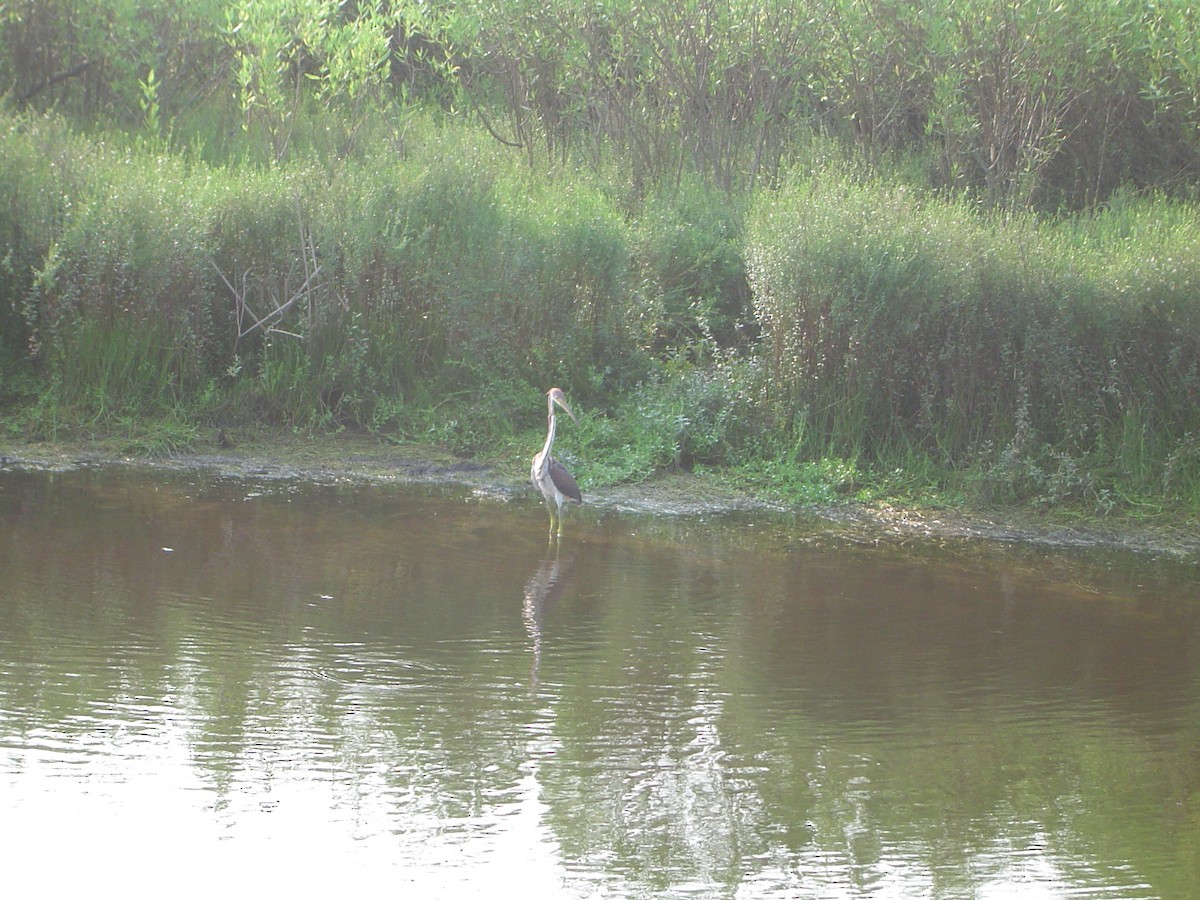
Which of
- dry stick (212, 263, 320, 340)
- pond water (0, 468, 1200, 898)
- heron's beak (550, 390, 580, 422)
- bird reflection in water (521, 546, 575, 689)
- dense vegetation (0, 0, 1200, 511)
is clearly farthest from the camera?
dry stick (212, 263, 320, 340)

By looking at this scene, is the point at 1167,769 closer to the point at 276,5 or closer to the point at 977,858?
the point at 977,858

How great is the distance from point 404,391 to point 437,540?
113 inches

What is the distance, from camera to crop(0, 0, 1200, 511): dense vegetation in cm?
970

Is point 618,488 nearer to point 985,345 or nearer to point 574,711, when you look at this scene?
point 985,345

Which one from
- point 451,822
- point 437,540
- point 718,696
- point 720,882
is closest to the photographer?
point 720,882

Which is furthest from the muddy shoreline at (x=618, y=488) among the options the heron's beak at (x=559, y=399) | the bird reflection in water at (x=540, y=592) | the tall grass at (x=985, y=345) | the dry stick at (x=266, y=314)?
the bird reflection in water at (x=540, y=592)

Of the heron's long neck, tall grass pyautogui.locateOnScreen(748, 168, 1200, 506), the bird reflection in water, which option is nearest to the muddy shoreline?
tall grass pyautogui.locateOnScreen(748, 168, 1200, 506)

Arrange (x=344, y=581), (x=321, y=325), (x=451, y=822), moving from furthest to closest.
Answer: (x=321, y=325)
(x=344, y=581)
(x=451, y=822)

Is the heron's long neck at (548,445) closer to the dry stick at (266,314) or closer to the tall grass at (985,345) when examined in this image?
the tall grass at (985,345)

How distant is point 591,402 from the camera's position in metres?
10.9

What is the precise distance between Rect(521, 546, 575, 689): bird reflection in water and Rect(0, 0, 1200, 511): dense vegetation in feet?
6.81

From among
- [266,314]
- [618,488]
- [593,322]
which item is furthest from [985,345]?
[266,314]

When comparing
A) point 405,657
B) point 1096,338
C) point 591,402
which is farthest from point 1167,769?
point 591,402

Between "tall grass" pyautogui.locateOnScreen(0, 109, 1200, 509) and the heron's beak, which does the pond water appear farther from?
"tall grass" pyautogui.locateOnScreen(0, 109, 1200, 509)
